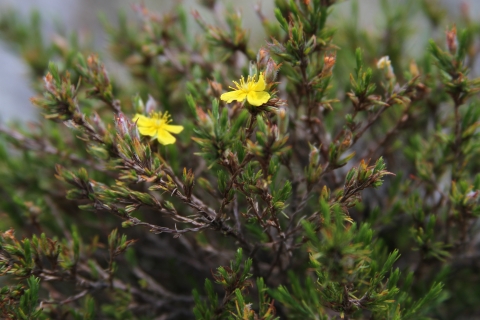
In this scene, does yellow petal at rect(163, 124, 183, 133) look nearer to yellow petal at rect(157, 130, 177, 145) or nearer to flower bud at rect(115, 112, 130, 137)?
yellow petal at rect(157, 130, 177, 145)

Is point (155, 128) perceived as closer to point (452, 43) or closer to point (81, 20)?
point (452, 43)

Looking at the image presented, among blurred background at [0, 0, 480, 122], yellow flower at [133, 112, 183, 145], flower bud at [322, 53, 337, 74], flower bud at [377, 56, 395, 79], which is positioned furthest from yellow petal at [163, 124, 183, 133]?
blurred background at [0, 0, 480, 122]

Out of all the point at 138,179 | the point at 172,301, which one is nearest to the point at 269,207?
the point at 138,179

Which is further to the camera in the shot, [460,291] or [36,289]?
[460,291]

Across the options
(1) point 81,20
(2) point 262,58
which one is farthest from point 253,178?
(1) point 81,20

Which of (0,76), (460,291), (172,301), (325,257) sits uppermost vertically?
(325,257)

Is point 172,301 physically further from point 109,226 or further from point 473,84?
point 473,84

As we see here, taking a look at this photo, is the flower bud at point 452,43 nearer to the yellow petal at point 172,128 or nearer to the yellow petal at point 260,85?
the yellow petal at point 260,85
